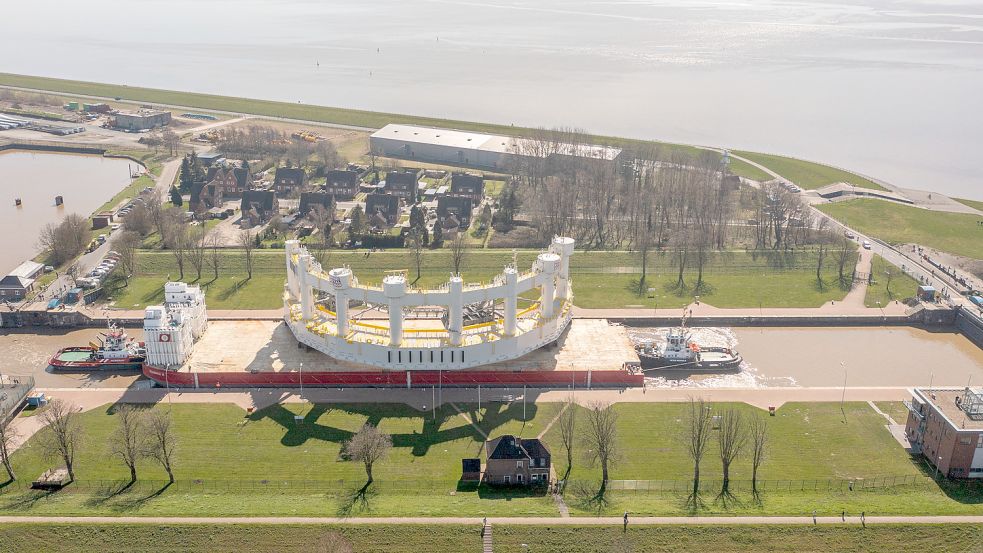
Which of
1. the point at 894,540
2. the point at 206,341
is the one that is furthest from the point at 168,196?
the point at 894,540

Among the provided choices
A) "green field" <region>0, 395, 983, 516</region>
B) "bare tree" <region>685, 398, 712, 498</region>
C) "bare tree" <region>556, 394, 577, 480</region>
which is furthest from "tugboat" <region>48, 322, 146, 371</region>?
"bare tree" <region>685, 398, 712, 498</region>

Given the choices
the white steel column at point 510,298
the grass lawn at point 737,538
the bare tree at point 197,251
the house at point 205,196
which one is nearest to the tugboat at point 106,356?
the bare tree at point 197,251

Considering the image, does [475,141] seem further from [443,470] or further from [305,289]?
[443,470]

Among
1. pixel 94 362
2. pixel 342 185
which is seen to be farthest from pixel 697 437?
pixel 342 185

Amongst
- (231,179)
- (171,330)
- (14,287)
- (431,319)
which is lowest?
(14,287)

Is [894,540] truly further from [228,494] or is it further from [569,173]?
[569,173]

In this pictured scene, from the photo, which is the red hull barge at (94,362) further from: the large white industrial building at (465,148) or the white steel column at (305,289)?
the large white industrial building at (465,148)
